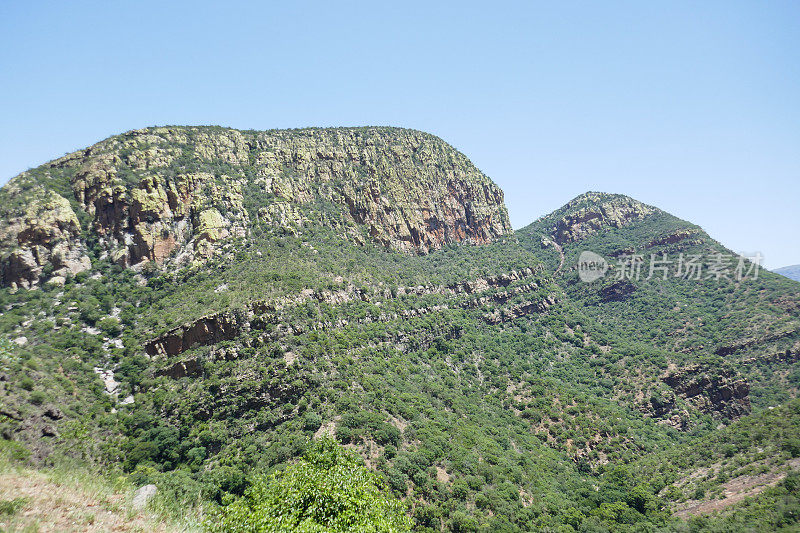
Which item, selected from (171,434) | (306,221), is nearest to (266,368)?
(171,434)

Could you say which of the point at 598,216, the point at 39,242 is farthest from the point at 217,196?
the point at 598,216

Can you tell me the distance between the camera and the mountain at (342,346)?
36844 mm

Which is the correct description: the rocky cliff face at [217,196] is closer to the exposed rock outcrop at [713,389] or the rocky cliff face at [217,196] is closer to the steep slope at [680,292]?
the steep slope at [680,292]

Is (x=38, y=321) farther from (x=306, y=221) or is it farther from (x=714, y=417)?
(x=714, y=417)

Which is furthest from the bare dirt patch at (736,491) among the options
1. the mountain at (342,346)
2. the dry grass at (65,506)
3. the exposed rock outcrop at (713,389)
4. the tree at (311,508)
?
the dry grass at (65,506)

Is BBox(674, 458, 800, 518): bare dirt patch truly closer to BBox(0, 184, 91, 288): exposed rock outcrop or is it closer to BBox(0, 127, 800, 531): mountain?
BBox(0, 127, 800, 531): mountain

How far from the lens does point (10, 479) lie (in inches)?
456

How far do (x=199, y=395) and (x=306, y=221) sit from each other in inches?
1828

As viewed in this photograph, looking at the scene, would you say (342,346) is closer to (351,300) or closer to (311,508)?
(351,300)

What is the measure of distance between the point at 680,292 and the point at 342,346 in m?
104

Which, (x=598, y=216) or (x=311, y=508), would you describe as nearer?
(x=311, y=508)

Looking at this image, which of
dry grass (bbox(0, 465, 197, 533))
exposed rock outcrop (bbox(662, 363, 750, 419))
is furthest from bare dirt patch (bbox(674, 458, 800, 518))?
dry grass (bbox(0, 465, 197, 533))

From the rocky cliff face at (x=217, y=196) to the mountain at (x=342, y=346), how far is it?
1.56 ft

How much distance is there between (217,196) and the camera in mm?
68938
